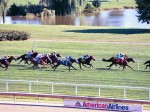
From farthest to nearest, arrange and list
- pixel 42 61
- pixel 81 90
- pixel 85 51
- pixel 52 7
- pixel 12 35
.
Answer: pixel 52 7, pixel 12 35, pixel 85 51, pixel 42 61, pixel 81 90

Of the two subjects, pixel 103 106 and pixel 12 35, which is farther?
pixel 12 35

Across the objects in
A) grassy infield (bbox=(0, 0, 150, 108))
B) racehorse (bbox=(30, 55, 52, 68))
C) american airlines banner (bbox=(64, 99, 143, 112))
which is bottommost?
grassy infield (bbox=(0, 0, 150, 108))

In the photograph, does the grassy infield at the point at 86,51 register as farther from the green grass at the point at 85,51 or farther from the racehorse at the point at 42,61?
the racehorse at the point at 42,61

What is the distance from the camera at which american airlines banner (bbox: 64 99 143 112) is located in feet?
57.8

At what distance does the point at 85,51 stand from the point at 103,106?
18368 mm

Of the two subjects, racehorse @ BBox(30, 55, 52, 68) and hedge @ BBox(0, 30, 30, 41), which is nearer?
racehorse @ BBox(30, 55, 52, 68)

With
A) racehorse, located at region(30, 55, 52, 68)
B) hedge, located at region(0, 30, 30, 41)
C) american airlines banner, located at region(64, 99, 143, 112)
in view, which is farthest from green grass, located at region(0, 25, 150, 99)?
american airlines banner, located at region(64, 99, 143, 112)

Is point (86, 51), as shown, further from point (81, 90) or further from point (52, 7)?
point (52, 7)

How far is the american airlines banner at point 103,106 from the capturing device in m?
17.6

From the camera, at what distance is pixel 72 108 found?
18.4m

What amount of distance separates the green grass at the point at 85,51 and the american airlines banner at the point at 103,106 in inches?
88.3

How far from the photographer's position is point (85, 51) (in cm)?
3625

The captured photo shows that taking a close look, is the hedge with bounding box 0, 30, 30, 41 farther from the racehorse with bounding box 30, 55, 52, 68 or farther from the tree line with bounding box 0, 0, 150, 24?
the tree line with bounding box 0, 0, 150, 24

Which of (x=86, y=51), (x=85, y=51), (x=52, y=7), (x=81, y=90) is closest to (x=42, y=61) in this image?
(x=81, y=90)
